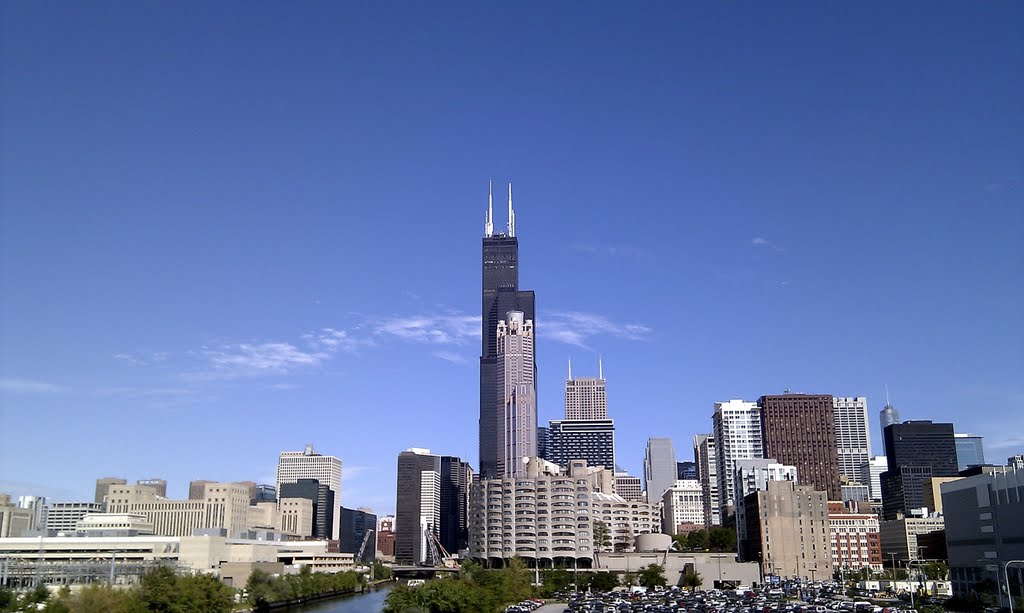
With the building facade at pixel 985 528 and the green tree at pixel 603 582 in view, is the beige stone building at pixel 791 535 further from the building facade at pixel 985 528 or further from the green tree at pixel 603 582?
the building facade at pixel 985 528

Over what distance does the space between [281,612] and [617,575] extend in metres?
62.6

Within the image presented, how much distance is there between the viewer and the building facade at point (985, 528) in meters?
110

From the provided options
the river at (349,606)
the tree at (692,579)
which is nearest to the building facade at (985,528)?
the tree at (692,579)

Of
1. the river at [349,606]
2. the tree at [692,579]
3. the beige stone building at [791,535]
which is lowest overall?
the river at [349,606]

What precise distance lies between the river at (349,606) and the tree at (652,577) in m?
45.5

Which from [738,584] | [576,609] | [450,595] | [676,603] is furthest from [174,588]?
[738,584]

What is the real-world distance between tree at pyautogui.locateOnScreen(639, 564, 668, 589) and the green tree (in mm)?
5135

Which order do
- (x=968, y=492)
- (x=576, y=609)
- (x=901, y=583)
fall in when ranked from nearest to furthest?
1. (x=576, y=609)
2. (x=968, y=492)
3. (x=901, y=583)

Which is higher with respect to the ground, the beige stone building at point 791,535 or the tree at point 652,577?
the beige stone building at point 791,535

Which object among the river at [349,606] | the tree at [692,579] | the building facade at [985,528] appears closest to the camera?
the building facade at [985,528]

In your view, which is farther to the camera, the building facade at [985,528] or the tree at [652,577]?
the tree at [652,577]

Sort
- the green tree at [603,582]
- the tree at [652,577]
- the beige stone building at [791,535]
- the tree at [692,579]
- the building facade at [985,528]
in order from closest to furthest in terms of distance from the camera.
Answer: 1. the building facade at [985,528]
2. the green tree at [603,582]
3. the tree at [652,577]
4. the tree at [692,579]
5. the beige stone building at [791,535]

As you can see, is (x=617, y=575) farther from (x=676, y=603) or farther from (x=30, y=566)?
(x=30, y=566)

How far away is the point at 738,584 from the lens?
17525cm
